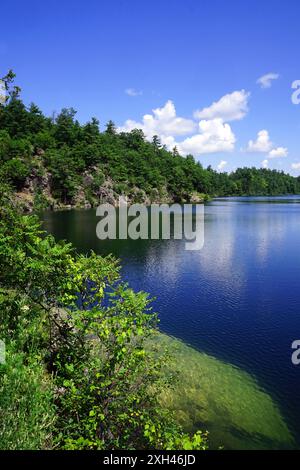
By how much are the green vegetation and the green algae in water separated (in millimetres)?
2675

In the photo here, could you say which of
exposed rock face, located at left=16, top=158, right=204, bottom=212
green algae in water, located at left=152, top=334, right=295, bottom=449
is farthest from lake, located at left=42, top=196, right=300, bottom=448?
exposed rock face, located at left=16, top=158, right=204, bottom=212

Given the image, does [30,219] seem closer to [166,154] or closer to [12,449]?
[12,449]

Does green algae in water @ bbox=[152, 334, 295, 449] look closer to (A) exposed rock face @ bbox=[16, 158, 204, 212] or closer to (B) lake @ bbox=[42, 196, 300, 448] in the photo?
(B) lake @ bbox=[42, 196, 300, 448]

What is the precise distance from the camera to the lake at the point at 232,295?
22.2m

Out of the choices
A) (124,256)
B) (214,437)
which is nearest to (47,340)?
(214,437)

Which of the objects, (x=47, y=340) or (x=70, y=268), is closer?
(x=70, y=268)

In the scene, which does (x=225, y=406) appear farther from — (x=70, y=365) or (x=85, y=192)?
(x=85, y=192)

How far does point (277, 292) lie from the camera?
35.2 m

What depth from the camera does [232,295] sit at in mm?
34312

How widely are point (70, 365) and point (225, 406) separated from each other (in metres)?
9.36

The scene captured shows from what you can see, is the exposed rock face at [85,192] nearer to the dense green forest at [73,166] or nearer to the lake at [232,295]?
the dense green forest at [73,166]

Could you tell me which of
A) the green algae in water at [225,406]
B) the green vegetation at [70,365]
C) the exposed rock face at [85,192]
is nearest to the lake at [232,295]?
the green algae in water at [225,406]

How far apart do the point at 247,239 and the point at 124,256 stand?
2682 centimetres

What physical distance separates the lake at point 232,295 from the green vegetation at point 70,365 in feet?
29.2
